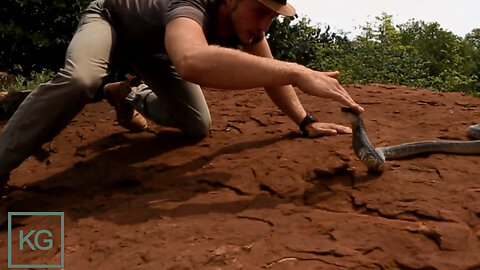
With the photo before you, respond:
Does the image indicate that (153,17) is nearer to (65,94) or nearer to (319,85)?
(65,94)

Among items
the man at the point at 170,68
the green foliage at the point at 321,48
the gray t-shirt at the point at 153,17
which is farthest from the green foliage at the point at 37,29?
the gray t-shirt at the point at 153,17

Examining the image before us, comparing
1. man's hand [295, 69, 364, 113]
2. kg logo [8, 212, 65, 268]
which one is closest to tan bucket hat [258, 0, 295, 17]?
man's hand [295, 69, 364, 113]

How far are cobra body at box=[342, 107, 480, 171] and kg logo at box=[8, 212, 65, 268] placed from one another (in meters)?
1.68

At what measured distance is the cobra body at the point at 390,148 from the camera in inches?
142

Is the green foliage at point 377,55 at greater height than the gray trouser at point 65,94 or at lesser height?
greater

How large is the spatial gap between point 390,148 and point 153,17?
5.43 feet

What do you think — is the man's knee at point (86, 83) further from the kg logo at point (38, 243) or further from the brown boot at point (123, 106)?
the brown boot at point (123, 106)

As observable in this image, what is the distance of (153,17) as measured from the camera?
385 centimetres

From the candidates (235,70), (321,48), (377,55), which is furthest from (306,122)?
(377,55)

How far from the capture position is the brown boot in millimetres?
4852

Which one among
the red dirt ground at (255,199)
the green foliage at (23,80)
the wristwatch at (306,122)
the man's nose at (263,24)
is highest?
the green foliage at (23,80)

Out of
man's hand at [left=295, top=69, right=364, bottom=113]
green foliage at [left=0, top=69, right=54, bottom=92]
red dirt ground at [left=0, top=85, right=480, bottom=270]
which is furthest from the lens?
green foliage at [left=0, top=69, right=54, bottom=92]

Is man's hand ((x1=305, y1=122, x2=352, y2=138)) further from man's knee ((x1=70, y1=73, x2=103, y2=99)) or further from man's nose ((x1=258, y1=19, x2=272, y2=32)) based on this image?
man's knee ((x1=70, y1=73, x2=103, y2=99))

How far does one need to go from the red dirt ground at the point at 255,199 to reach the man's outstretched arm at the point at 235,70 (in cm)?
63
